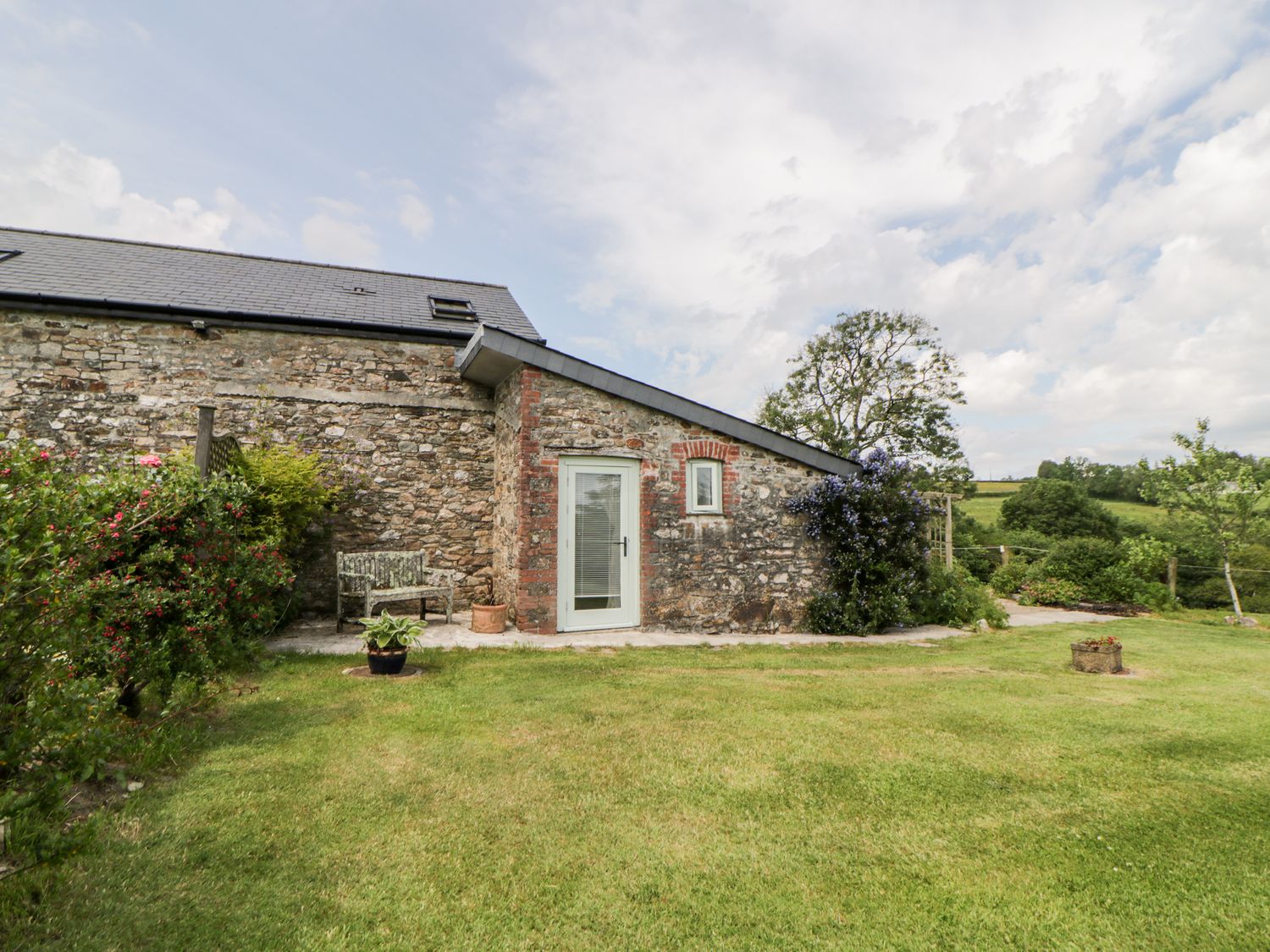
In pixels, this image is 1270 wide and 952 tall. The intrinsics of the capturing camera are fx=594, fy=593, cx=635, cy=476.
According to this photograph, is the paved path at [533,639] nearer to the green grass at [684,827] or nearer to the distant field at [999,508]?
the green grass at [684,827]

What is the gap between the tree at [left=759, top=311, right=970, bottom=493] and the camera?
20797 mm

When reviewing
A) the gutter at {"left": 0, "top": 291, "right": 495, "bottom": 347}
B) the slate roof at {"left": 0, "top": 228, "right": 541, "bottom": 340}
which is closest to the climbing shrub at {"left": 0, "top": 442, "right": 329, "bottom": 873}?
the gutter at {"left": 0, "top": 291, "right": 495, "bottom": 347}

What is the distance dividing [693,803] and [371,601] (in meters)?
5.57

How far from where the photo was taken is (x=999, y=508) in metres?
23.1

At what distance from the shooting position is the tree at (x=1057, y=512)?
747 inches

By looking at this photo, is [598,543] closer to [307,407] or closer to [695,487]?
[695,487]

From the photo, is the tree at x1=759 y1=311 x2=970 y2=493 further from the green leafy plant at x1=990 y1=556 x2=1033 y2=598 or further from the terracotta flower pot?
the terracotta flower pot

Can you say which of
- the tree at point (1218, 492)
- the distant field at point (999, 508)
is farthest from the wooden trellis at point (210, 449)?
the distant field at point (999, 508)

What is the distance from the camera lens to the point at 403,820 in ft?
9.06

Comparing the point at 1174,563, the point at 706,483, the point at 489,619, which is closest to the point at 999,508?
the point at 1174,563

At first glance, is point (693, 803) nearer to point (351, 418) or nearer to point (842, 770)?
point (842, 770)

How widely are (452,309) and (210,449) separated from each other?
213 inches

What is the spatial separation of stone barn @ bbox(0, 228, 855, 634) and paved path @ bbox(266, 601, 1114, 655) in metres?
0.28

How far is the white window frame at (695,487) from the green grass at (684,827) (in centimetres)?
335
